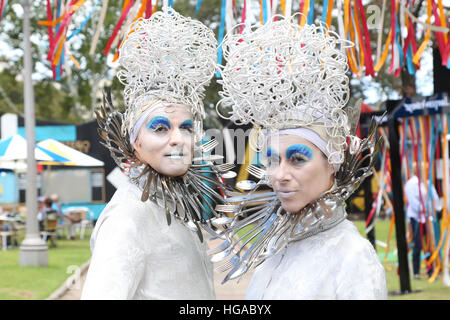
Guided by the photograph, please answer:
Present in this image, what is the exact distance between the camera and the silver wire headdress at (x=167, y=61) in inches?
101

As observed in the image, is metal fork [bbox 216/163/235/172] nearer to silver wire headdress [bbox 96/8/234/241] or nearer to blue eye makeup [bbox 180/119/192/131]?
silver wire headdress [bbox 96/8/234/241]

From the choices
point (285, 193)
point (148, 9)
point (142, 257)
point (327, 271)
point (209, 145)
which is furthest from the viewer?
point (148, 9)

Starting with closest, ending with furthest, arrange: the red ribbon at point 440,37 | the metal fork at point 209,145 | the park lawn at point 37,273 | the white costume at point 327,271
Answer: the white costume at point 327,271
the metal fork at point 209,145
the red ribbon at point 440,37
the park lawn at point 37,273

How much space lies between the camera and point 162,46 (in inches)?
100

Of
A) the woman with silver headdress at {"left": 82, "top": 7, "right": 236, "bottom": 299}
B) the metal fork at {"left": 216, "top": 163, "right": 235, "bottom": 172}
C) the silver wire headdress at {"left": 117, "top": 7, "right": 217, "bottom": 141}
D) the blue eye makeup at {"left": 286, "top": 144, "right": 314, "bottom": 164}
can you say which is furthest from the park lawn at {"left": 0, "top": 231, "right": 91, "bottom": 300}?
the blue eye makeup at {"left": 286, "top": 144, "right": 314, "bottom": 164}

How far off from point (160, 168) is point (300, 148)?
25.7 inches

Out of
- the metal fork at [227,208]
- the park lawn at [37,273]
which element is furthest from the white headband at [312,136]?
the park lawn at [37,273]

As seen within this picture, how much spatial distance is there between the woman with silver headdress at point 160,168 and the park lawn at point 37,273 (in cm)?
302

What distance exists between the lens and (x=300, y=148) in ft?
6.94

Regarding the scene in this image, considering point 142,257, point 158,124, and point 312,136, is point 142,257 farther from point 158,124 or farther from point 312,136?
point 312,136

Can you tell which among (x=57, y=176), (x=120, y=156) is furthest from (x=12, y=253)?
(x=120, y=156)

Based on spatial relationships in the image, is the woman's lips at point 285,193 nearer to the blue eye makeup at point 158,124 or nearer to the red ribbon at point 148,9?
the blue eye makeup at point 158,124

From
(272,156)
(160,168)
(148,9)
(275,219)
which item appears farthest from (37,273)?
(272,156)
